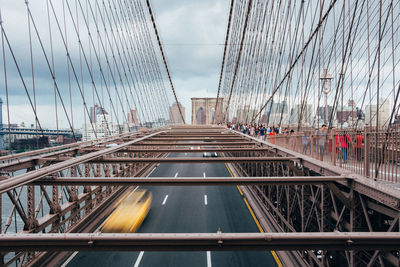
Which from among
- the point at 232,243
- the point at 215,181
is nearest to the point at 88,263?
the point at 215,181

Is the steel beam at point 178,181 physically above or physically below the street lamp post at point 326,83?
below

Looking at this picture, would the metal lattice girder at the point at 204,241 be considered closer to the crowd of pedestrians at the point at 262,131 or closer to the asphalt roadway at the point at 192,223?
the asphalt roadway at the point at 192,223

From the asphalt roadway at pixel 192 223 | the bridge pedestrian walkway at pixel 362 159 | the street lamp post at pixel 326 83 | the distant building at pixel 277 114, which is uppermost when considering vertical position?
the street lamp post at pixel 326 83

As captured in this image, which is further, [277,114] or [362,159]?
[277,114]

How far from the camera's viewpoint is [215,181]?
6.89 m

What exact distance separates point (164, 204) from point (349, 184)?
56.7ft

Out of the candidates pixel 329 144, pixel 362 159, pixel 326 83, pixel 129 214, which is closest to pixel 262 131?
pixel 326 83

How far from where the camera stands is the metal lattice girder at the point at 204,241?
347cm

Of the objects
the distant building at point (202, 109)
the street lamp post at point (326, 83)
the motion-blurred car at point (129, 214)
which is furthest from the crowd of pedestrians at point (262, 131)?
the distant building at point (202, 109)

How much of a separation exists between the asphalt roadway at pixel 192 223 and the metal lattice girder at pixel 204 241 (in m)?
8.85

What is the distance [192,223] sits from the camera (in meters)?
17.0

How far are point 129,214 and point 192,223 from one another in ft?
14.9

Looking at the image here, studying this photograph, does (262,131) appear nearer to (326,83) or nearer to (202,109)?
(326,83)

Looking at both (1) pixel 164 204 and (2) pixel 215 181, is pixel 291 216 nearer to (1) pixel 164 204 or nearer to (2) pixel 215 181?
(2) pixel 215 181
